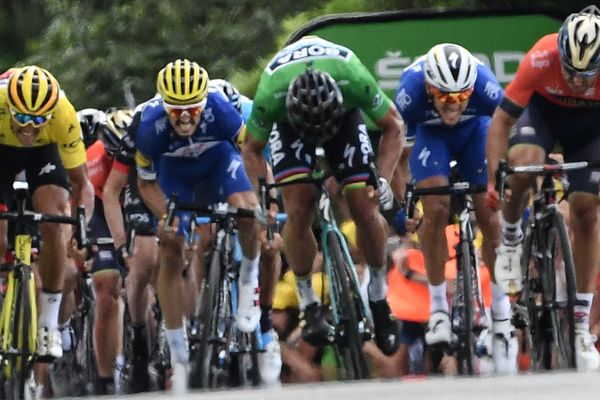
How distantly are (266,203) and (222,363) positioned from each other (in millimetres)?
1427

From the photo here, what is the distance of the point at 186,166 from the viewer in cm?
1452

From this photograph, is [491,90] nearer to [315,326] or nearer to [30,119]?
[315,326]

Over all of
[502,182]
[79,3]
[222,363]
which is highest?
[79,3]

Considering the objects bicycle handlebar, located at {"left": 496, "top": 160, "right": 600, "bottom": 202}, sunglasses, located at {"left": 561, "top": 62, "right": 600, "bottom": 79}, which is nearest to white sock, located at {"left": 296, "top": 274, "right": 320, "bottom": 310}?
bicycle handlebar, located at {"left": 496, "top": 160, "right": 600, "bottom": 202}

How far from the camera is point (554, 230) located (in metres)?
13.5

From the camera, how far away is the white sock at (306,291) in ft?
45.0

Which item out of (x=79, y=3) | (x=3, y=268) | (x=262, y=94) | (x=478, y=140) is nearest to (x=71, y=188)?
(x=3, y=268)

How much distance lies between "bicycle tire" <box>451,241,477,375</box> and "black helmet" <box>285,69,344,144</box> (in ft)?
4.69

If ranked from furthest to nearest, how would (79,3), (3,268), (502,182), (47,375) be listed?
(79,3) < (47,375) < (3,268) < (502,182)

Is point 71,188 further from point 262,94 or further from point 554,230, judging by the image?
point 554,230

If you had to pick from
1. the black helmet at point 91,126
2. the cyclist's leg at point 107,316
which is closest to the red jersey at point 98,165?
the black helmet at point 91,126

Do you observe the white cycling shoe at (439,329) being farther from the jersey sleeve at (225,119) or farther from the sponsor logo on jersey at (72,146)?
the sponsor logo on jersey at (72,146)

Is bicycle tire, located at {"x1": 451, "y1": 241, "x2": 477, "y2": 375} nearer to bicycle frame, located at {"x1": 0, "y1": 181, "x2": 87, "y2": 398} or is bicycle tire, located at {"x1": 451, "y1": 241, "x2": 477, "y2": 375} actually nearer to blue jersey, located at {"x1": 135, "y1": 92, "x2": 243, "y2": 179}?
blue jersey, located at {"x1": 135, "y1": 92, "x2": 243, "y2": 179}

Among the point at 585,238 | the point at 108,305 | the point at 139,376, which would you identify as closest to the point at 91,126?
the point at 108,305
